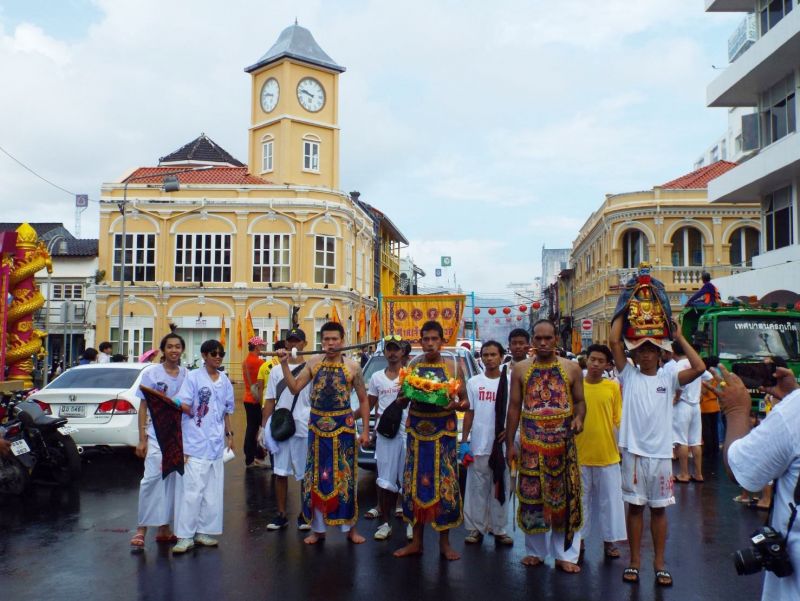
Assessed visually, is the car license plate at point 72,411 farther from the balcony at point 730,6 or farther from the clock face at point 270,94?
the clock face at point 270,94

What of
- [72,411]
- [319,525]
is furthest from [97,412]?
[319,525]

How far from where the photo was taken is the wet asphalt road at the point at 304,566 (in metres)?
5.41

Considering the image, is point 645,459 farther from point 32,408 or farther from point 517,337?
point 32,408

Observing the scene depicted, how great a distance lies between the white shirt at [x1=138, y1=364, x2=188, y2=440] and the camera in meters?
6.76

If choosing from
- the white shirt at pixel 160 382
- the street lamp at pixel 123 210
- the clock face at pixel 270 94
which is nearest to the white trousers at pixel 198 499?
the white shirt at pixel 160 382

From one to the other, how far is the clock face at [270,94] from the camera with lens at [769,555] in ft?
131

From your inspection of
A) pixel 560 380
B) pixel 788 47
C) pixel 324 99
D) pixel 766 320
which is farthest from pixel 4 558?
pixel 324 99

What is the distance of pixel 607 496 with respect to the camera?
6.34 metres

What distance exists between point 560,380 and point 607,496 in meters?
1.15

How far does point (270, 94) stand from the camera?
134 feet

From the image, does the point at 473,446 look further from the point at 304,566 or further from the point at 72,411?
the point at 72,411

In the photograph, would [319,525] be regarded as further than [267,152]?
No

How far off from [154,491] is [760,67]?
21065mm

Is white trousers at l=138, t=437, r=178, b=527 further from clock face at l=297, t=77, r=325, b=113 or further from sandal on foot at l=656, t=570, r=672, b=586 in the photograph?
clock face at l=297, t=77, r=325, b=113
